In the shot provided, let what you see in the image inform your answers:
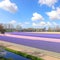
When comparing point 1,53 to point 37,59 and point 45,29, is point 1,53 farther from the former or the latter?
point 45,29

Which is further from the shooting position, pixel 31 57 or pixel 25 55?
pixel 25 55

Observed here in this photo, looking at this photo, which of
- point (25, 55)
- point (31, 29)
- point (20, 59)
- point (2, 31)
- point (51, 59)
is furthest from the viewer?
point (31, 29)

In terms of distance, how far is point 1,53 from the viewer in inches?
606

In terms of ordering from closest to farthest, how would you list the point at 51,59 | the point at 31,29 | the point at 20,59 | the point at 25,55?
the point at 51,59, the point at 20,59, the point at 25,55, the point at 31,29

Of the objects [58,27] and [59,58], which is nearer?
[59,58]

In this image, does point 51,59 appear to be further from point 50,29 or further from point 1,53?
point 50,29

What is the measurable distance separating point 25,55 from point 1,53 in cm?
279

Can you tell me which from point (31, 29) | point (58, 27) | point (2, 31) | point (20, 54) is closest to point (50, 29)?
point (58, 27)

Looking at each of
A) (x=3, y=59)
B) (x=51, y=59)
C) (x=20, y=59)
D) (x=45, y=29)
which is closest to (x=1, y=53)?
(x=3, y=59)

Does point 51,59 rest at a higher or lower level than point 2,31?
lower

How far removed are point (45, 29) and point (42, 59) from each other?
85196 mm

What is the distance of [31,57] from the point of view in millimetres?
16141

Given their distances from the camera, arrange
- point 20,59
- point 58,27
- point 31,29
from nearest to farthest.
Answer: point 20,59 < point 58,27 < point 31,29

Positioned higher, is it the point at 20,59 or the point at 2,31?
the point at 2,31
